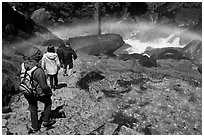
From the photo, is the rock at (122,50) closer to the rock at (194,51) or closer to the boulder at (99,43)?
the boulder at (99,43)

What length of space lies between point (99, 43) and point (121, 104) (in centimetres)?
936

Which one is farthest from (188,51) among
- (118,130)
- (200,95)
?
(118,130)

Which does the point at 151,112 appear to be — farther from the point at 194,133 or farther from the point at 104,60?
the point at 104,60

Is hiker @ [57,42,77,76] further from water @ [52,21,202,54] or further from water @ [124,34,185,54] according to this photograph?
water @ [124,34,185,54]

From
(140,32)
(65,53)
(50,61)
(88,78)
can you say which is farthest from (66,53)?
(140,32)

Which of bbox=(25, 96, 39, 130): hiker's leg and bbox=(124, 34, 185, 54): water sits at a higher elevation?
bbox=(25, 96, 39, 130): hiker's leg

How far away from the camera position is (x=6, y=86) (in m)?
9.06

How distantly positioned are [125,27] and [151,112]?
1700 cm

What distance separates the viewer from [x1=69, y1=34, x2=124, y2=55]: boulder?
17.5m

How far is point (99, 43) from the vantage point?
18.1 m

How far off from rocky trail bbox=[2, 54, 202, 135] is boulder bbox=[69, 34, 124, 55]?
5.33 metres

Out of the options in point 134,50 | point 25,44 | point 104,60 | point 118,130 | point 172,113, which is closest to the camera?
point 118,130

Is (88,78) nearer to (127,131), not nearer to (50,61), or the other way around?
(50,61)

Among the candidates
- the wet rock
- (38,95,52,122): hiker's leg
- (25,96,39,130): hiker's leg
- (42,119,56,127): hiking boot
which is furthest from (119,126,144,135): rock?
the wet rock
